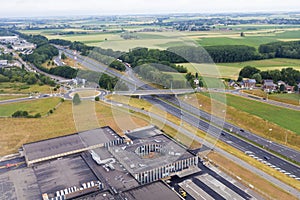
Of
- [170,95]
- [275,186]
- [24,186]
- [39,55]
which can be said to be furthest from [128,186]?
[39,55]

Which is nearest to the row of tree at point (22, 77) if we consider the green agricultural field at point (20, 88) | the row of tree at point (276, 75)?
the green agricultural field at point (20, 88)

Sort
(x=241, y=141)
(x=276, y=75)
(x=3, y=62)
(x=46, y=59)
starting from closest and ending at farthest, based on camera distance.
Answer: (x=241, y=141)
(x=276, y=75)
(x=3, y=62)
(x=46, y=59)

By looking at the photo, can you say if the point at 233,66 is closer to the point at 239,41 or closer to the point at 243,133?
the point at 239,41

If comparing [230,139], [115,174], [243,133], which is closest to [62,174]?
[115,174]

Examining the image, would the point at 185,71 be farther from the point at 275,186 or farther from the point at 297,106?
the point at 275,186

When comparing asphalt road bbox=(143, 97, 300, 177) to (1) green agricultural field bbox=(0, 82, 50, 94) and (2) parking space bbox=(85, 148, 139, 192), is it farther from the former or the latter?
(1) green agricultural field bbox=(0, 82, 50, 94)

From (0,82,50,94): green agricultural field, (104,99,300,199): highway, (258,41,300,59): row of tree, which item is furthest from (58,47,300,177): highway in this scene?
(258,41,300,59): row of tree

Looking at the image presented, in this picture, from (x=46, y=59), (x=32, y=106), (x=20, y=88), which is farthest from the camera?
(x=46, y=59)

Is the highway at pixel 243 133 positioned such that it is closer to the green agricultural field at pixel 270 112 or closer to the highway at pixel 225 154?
the green agricultural field at pixel 270 112
